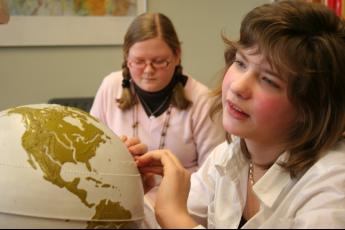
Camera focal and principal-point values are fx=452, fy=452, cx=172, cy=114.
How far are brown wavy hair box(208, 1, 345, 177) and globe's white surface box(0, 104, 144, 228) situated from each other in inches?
14.0

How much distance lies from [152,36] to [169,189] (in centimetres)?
103

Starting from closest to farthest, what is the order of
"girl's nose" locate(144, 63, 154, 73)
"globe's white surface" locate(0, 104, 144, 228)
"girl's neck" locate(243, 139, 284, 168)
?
"globe's white surface" locate(0, 104, 144, 228) < "girl's neck" locate(243, 139, 284, 168) < "girl's nose" locate(144, 63, 154, 73)

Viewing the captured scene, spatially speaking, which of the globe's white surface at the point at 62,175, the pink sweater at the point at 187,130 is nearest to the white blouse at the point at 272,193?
the globe's white surface at the point at 62,175

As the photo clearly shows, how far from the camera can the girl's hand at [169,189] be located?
0.75 metres

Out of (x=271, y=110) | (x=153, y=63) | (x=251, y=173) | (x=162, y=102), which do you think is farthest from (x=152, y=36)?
(x=271, y=110)

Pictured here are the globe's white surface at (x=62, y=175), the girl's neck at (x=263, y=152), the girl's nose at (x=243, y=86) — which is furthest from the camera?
the girl's neck at (x=263, y=152)

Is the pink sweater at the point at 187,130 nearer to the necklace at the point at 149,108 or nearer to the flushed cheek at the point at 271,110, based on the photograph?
the necklace at the point at 149,108

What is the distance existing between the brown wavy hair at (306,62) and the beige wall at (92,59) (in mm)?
1399

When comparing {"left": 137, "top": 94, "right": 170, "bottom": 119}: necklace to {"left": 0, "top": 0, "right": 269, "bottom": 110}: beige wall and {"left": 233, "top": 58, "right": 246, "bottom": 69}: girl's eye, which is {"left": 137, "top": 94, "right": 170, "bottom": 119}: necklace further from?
{"left": 233, "top": 58, "right": 246, "bottom": 69}: girl's eye

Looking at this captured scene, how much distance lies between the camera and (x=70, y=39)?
2.66 metres

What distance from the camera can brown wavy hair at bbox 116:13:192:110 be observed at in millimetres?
1785

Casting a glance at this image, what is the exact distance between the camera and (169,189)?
851 mm

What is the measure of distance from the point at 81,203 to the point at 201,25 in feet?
7.66

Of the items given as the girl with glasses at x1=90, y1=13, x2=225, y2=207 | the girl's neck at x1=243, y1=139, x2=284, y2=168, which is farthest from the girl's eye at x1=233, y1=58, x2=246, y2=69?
the girl with glasses at x1=90, y1=13, x2=225, y2=207
